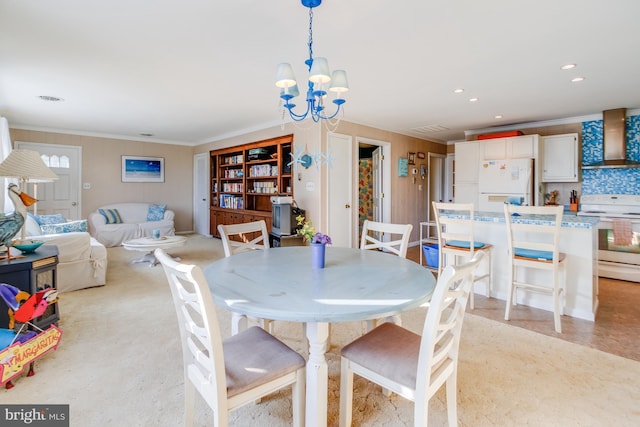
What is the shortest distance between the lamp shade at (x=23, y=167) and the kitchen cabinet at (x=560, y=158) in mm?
6332

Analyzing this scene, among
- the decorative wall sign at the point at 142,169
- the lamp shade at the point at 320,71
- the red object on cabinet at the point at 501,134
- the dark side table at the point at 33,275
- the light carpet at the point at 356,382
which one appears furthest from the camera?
the decorative wall sign at the point at 142,169

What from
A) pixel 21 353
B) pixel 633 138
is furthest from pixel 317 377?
pixel 633 138

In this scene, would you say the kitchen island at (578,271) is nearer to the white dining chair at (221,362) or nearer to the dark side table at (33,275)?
the white dining chair at (221,362)

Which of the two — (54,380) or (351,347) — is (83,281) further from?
(351,347)

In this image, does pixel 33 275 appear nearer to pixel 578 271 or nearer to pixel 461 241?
pixel 461 241

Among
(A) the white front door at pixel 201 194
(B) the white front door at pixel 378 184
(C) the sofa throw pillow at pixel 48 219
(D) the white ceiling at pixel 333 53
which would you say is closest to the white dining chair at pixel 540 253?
(D) the white ceiling at pixel 333 53

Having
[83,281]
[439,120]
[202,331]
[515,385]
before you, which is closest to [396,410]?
[515,385]

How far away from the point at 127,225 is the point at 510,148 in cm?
719

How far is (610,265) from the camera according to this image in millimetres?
4133

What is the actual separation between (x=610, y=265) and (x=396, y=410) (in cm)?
421

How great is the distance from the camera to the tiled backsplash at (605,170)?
4547 mm

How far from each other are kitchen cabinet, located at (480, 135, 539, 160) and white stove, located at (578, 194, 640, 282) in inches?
50.4

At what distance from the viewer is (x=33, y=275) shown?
2.29 metres

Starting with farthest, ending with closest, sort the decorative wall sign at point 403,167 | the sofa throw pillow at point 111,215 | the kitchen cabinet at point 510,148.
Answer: the sofa throw pillow at point 111,215 → the decorative wall sign at point 403,167 → the kitchen cabinet at point 510,148
